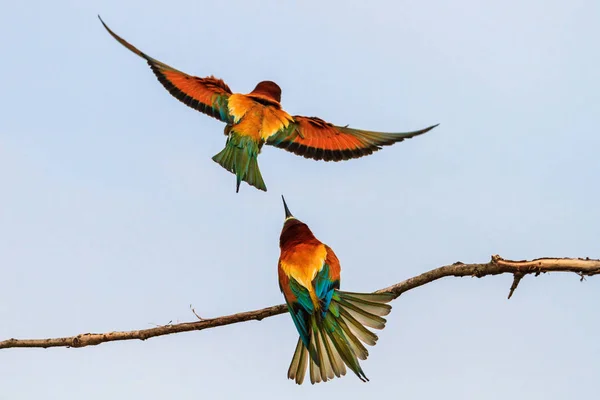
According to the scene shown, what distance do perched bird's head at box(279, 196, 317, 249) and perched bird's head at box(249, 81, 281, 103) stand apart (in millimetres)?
1059

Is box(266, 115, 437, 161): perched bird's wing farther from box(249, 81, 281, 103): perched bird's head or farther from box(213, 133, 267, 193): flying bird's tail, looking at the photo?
box(249, 81, 281, 103): perched bird's head

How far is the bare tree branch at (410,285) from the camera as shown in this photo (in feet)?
10.8

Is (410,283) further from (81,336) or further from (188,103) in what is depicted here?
(188,103)

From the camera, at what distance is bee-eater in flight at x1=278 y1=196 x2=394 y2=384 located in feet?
12.5

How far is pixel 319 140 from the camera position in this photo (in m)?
5.10

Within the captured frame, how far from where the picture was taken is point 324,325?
3.93 metres

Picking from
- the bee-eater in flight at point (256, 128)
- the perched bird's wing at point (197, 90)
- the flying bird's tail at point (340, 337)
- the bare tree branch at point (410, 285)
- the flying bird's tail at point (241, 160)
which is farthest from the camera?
the perched bird's wing at point (197, 90)

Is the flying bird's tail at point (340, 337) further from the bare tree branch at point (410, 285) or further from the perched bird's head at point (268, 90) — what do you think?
the perched bird's head at point (268, 90)

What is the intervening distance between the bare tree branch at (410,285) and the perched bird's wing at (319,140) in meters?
1.43

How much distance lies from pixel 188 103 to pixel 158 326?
2.02 m

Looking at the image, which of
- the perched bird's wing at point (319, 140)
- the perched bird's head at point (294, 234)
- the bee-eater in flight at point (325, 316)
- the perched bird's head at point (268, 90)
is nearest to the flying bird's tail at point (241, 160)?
the perched bird's wing at point (319, 140)

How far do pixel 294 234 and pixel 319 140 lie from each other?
937mm

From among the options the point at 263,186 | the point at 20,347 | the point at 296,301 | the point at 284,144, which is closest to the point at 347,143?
the point at 284,144

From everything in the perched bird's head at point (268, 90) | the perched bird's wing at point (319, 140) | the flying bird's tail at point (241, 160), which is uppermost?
the perched bird's head at point (268, 90)
